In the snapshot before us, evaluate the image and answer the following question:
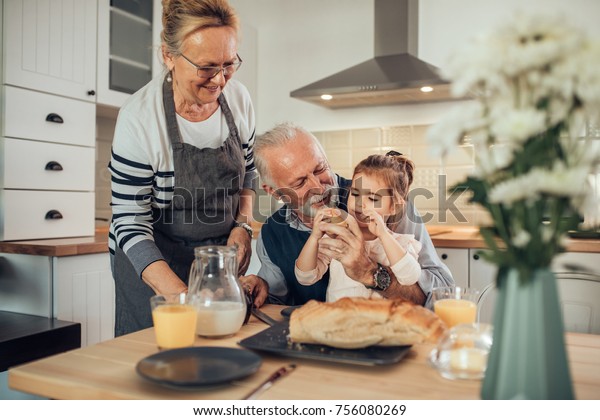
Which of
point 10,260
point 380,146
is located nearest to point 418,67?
point 380,146

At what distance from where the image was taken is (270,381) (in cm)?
77

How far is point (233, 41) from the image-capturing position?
1.49 m

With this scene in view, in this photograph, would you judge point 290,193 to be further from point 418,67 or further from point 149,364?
point 418,67

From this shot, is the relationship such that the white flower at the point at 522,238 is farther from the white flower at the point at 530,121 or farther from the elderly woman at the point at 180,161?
the elderly woman at the point at 180,161

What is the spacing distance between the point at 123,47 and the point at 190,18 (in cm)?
165

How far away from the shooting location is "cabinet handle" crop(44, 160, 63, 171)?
2.52 meters

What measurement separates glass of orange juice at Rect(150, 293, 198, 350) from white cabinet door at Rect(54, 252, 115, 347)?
1.53 m

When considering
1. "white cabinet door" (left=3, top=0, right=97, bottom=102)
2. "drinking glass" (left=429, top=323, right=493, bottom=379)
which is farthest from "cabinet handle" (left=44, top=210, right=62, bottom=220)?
"drinking glass" (left=429, top=323, right=493, bottom=379)

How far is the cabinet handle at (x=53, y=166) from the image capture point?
2518 millimetres

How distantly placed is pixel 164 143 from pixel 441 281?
900 mm

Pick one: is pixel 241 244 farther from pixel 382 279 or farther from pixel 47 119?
pixel 47 119

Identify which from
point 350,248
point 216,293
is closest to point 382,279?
point 350,248

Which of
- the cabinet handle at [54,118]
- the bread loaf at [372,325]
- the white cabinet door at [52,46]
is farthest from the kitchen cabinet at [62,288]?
the bread loaf at [372,325]

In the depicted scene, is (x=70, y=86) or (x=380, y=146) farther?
(x=380, y=146)
